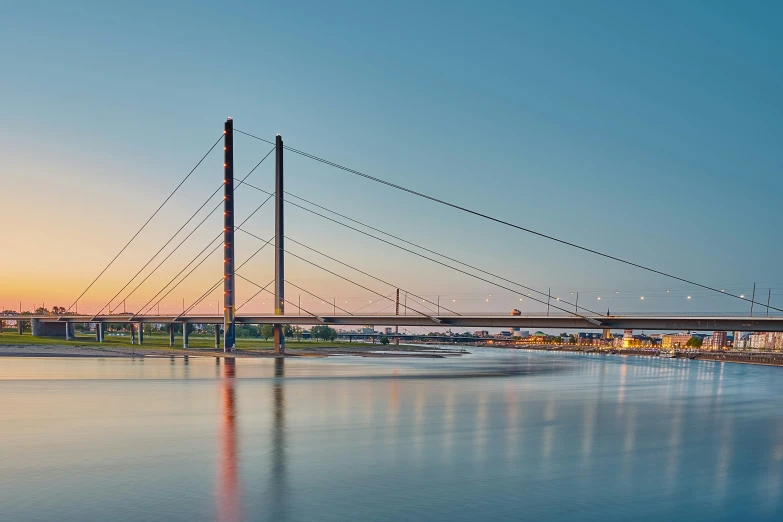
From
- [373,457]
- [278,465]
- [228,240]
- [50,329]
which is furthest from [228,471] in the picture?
[50,329]

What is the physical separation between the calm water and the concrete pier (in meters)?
77.3

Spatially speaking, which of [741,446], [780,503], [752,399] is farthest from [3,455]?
[752,399]

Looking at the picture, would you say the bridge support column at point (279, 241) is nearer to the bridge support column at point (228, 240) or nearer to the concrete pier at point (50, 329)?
the bridge support column at point (228, 240)

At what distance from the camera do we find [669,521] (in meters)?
13.5

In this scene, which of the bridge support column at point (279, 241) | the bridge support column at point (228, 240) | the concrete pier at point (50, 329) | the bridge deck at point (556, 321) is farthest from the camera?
the concrete pier at point (50, 329)

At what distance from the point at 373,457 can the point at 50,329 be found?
110746 mm

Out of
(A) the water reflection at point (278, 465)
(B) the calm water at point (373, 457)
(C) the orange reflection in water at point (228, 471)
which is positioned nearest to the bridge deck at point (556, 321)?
(B) the calm water at point (373, 457)

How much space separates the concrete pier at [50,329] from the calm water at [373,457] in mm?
77289

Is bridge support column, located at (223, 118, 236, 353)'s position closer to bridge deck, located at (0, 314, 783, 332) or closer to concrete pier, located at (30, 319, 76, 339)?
bridge deck, located at (0, 314, 783, 332)

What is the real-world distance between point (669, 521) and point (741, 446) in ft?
43.1

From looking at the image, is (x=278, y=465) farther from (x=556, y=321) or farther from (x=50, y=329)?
(x=50, y=329)

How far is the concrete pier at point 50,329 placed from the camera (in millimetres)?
107000

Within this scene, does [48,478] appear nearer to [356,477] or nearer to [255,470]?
[255,470]

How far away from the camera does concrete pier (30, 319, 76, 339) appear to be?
351ft
